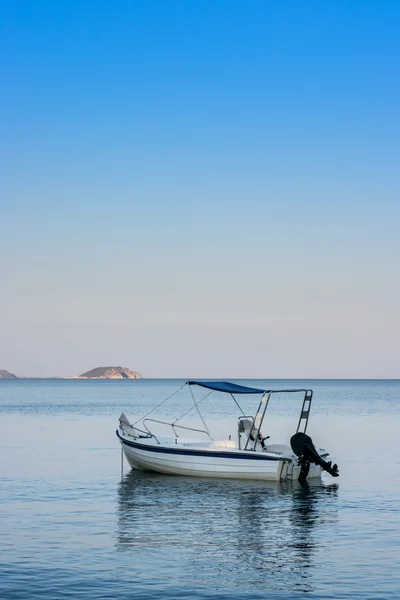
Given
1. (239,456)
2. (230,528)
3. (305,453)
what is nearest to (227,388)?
(239,456)

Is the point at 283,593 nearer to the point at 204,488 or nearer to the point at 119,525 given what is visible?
the point at 119,525

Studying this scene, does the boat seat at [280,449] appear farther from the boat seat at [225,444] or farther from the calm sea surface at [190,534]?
the calm sea surface at [190,534]

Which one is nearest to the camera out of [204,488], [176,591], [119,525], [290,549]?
[176,591]

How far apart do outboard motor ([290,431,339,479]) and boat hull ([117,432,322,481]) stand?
33 cm

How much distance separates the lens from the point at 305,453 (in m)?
35.1

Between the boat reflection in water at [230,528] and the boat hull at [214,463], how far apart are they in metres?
0.37

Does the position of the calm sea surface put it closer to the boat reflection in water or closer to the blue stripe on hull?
the boat reflection in water

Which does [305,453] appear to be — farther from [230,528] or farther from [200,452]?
[230,528]

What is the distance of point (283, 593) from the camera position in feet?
59.6

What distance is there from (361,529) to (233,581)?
7930 mm

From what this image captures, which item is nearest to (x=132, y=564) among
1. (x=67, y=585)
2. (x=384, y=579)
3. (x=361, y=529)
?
(x=67, y=585)

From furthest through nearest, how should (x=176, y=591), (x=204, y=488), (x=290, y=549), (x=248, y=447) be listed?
(x=248, y=447), (x=204, y=488), (x=290, y=549), (x=176, y=591)

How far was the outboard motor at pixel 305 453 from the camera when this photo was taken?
1368 inches

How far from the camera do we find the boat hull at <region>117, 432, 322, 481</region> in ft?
116
